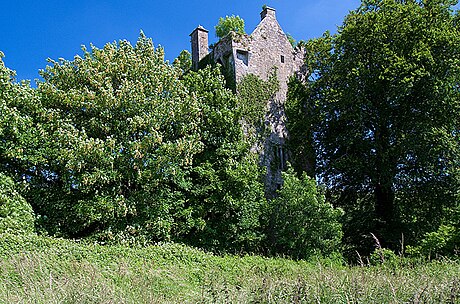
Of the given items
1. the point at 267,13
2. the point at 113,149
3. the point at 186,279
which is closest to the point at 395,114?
the point at 267,13

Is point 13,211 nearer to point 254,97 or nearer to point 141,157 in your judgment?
point 141,157

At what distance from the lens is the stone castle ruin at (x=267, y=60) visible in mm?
23062

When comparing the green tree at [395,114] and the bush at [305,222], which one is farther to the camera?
the green tree at [395,114]

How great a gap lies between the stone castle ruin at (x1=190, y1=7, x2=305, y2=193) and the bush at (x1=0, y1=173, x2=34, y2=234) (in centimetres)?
1111

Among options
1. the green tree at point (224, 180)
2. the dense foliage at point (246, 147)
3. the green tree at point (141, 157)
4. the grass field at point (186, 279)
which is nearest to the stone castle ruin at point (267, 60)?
the dense foliage at point (246, 147)

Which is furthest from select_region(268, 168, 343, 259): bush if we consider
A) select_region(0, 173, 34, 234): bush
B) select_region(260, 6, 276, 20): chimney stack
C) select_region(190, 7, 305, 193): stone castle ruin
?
select_region(260, 6, 276, 20): chimney stack

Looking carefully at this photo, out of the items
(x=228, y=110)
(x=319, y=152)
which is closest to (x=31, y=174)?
(x=228, y=110)

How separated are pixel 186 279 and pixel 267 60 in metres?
14.8

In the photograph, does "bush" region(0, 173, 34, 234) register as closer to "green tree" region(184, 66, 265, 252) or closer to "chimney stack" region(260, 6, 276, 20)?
"green tree" region(184, 66, 265, 252)

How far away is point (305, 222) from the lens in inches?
744

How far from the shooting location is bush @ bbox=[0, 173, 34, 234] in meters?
14.5

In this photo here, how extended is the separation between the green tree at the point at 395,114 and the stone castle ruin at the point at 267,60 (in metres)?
1.85

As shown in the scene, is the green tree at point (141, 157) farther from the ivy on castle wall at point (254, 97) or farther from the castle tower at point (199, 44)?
the castle tower at point (199, 44)

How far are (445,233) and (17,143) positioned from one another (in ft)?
49.8
